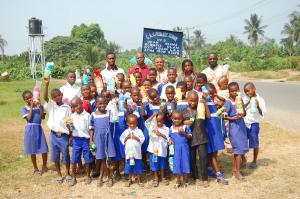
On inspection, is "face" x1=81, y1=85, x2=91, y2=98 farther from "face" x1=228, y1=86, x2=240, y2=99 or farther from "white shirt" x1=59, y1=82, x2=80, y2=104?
"face" x1=228, y1=86, x2=240, y2=99

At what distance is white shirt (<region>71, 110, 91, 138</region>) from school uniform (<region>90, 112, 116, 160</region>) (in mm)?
74

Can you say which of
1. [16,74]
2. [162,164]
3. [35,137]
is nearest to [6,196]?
[35,137]

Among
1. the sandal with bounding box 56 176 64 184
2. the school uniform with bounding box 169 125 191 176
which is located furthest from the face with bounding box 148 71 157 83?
the sandal with bounding box 56 176 64 184

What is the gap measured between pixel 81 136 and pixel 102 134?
0.33 m

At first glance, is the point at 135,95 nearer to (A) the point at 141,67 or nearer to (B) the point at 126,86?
(B) the point at 126,86

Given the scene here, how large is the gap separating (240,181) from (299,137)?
3137mm

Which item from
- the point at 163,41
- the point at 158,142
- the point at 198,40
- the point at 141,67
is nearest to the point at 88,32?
the point at 198,40

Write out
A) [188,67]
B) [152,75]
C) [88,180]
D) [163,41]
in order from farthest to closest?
1. [163,41]
2. [152,75]
3. [188,67]
4. [88,180]

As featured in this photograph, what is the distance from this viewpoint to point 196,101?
191 inches

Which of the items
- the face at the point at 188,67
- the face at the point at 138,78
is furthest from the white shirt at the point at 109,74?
the face at the point at 188,67

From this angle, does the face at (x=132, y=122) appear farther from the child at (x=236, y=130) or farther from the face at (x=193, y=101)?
the child at (x=236, y=130)

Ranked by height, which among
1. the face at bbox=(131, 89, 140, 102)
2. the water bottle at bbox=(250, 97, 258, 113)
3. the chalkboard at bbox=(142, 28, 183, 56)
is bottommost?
the water bottle at bbox=(250, 97, 258, 113)

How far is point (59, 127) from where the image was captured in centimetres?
528

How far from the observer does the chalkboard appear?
902 cm
